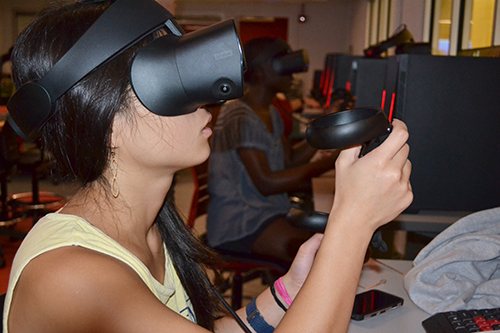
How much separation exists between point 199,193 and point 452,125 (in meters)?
1.12

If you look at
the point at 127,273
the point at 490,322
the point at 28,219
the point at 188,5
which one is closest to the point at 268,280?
the point at 490,322

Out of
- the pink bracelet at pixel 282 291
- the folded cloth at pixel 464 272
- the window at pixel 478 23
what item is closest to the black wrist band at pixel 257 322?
the pink bracelet at pixel 282 291

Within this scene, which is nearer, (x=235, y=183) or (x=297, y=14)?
(x=235, y=183)

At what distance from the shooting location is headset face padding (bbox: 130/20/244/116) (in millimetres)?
665

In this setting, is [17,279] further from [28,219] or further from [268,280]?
[28,219]

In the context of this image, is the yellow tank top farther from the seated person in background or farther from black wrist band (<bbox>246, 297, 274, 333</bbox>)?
the seated person in background

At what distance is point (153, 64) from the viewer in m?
0.69

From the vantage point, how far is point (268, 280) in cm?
259

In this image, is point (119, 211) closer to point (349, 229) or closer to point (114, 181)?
point (114, 181)

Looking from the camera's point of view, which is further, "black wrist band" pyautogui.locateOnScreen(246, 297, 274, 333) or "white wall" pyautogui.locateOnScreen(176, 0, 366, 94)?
"white wall" pyautogui.locateOnScreen(176, 0, 366, 94)

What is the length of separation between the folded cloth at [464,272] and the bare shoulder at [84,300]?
552 mm

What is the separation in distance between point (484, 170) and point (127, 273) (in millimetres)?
1168

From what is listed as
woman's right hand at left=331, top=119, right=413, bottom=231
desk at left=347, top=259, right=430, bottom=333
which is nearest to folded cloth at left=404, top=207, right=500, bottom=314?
desk at left=347, top=259, right=430, bottom=333

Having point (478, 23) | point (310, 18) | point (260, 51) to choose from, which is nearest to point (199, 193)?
point (260, 51)
